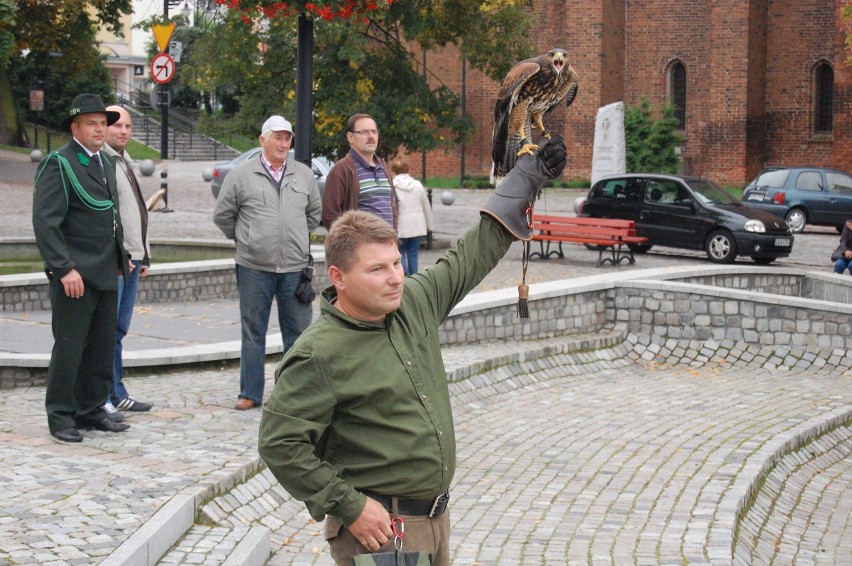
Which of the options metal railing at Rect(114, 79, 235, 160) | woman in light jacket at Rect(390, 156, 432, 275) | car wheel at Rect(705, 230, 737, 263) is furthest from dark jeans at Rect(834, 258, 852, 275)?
metal railing at Rect(114, 79, 235, 160)

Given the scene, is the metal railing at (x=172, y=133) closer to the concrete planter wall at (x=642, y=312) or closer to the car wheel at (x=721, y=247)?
the car wheel at (x=721, y=247)

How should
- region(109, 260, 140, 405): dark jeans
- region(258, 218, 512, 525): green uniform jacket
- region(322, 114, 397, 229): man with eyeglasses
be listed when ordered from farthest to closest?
region(322, 114, 397, 229): man with eyeglasses → region(109, 260, 140, 405): dark jeans → region(258, 218, 512, 525): green uniform jacket

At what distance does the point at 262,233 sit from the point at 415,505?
4.84 meters

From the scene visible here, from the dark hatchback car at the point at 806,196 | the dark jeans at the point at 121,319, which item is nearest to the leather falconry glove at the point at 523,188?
the dark jeans at the point at 121,319

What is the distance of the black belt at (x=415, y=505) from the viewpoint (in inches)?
147

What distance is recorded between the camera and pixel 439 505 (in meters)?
3.85

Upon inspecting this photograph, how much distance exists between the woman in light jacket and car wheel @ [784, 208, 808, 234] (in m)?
14.6

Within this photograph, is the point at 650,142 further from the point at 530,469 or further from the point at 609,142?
the point at 530,469

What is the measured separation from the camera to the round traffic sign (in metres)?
27.1

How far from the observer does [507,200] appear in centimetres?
415

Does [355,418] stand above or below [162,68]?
below

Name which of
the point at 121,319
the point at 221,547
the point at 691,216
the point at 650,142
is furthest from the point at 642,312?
the point at 650,142

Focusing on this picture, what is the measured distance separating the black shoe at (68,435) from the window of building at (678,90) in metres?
34.3

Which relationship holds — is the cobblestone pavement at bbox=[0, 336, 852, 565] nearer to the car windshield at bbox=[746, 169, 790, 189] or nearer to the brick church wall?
the car windshield at bbox=[746, 169, 790, 189]
